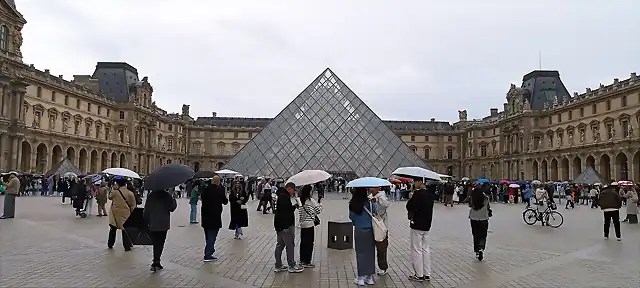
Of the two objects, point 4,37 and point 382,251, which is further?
point 4,37

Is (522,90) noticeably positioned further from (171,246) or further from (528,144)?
(171,246)

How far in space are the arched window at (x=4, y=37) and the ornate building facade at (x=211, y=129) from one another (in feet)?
0.22

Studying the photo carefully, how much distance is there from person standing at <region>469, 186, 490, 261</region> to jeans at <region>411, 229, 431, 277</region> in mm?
1707

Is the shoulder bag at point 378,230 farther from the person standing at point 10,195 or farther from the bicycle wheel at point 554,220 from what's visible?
the person standing at point 10,195

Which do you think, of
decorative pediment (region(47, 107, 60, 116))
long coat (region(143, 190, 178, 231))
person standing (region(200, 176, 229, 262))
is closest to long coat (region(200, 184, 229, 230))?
person standing (region(200, 176, 229, 262))

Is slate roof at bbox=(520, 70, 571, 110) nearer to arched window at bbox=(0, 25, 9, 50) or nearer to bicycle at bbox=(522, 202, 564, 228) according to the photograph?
bicycle at bbox=(522, 202, 564, 228)

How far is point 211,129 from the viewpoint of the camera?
6931 centimetres

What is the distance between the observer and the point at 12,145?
32.8 meters

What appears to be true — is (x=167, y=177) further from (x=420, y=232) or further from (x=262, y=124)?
(x=262, y=124)

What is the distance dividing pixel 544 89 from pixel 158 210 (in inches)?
2120

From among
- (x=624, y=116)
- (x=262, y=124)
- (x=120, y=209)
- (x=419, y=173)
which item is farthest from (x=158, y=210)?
(x=262, y=124)

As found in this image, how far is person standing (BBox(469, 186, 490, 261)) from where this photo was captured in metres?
7.34

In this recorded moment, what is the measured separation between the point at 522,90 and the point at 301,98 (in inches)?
1267

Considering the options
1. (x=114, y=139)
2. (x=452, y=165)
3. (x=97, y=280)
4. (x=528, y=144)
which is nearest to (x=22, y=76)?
(x=114, y=139)
